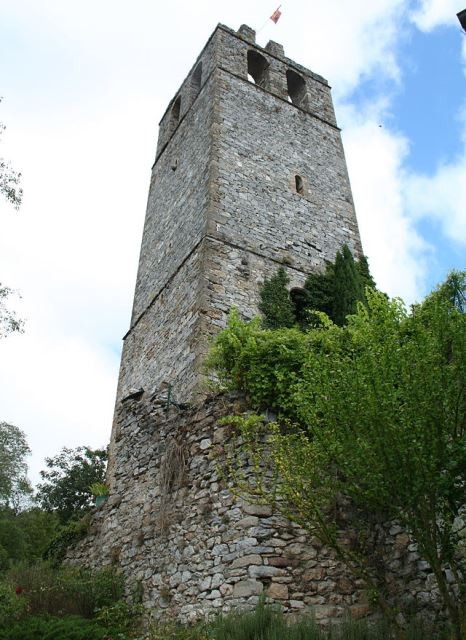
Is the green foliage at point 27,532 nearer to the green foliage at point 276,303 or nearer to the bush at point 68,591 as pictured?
the bush at point 68,591

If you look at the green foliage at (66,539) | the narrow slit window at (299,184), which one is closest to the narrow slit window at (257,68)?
the narrow slit window at (299,184)

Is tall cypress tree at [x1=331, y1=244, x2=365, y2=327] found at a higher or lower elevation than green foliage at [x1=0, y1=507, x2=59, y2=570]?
higher

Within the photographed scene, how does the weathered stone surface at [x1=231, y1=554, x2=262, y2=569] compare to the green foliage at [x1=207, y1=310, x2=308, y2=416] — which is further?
the green foliage at [x1=207, y1=310, x2=308, y2=416]

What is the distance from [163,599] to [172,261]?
8.17 meters

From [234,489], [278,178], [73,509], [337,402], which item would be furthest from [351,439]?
[73,509]

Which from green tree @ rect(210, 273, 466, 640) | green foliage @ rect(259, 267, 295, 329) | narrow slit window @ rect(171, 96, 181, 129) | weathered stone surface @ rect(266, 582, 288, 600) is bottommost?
weathered stone surface @ rect(266, 582, 288, 600)

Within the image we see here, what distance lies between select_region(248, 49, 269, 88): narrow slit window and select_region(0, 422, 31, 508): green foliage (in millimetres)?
15904

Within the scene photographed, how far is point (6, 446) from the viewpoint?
74.6 feet

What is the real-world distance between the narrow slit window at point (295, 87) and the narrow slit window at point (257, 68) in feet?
3.41

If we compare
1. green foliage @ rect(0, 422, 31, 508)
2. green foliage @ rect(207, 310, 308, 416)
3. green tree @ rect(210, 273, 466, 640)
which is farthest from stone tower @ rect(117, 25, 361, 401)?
green foliage @ rect(0, 422, 31, 508)

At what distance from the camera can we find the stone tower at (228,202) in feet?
36.5

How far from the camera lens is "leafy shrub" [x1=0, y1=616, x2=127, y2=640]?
5488 mm

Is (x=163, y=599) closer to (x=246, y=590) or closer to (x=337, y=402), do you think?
(x=246, y=590)

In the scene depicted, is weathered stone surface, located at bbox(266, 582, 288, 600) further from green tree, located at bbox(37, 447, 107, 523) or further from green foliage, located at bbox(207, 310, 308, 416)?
green tree, located at bbox(37, 447, 107, 523)
